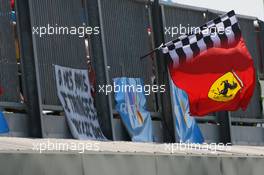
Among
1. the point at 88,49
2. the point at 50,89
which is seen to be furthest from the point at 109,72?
the point at 50,89

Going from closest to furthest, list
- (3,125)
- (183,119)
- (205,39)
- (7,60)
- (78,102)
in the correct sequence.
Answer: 1. (3,125)
2. (7,60)
3. (78,102)
4. (205,39)
5. (183,119)

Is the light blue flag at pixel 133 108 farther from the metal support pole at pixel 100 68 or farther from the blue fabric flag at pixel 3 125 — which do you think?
the blue fabric flag at pixel 3 125

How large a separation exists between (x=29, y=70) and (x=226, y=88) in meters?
5.39

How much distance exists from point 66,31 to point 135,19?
3340 millimetres

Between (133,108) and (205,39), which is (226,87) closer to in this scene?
(205,39)

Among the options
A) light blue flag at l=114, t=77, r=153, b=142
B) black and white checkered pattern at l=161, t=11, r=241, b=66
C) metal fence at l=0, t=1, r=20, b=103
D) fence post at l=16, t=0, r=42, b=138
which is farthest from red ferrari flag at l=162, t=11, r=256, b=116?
metal fence at l=0, t=1, r=20, b=103

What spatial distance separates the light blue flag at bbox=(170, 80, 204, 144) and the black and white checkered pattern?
7.89 ft

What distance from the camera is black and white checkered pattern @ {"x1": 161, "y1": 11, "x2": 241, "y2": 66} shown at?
65.5 feet

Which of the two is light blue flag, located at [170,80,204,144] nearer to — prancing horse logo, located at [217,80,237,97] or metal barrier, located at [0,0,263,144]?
metal barrier, located at [0,0,263,144]

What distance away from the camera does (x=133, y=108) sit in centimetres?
2097

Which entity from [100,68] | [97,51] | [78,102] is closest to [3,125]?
[78,102]

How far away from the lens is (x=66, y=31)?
63.6 feet

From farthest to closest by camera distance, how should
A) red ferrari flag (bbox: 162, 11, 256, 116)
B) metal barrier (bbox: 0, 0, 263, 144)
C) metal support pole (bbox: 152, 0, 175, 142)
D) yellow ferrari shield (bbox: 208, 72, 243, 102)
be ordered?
1. metal support pole (bbox: 152, 0, 175, 142)
2. yellow ferrari shield (bbox: 208, 72, 243, 102)
3. red ferrari flag (bbox: 162, 11, 256, 116)
4. metal barrier (bbox: 0, 0, 263, 144)

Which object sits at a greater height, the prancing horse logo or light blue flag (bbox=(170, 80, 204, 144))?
the prancing horse logo
